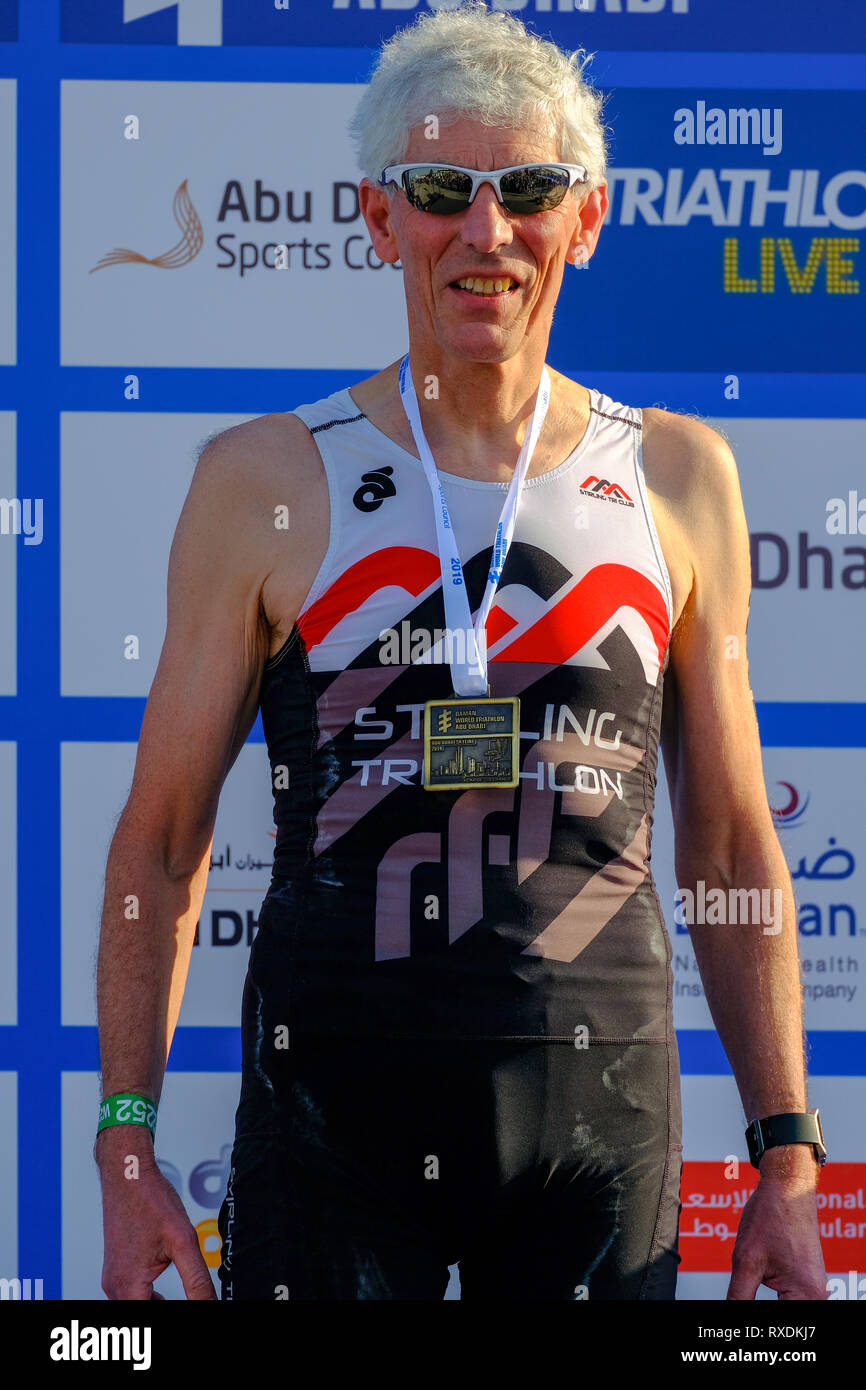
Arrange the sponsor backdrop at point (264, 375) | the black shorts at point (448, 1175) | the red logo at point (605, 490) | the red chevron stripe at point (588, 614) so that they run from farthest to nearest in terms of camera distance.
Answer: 1. the sponsor backdrop at point (264, 375)
2. the red logo at point (605, 490)
3. the red chevron stripe at point (588, 614)
4. the black shorts at point (448, 1175)

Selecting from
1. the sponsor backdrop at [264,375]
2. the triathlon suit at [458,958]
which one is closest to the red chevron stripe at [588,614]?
the triathlon suit at [458,958]

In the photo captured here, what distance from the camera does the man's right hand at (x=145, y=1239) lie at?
1610 millimetres

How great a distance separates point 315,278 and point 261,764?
3.20ft

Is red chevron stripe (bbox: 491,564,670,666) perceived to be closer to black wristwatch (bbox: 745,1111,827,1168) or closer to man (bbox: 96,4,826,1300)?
man (bbox: 96,4,826,1300)

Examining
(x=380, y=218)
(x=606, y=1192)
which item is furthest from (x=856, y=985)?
(x=380, y=218)

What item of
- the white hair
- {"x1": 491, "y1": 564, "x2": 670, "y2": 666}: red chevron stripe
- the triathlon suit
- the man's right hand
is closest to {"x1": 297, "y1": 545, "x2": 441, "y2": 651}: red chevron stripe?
the triathlon suit

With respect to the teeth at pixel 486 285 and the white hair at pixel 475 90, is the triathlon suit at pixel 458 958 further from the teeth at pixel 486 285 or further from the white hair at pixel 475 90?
the white hair at pixel 475 90

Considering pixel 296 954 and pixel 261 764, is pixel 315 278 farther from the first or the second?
pixel 296 954

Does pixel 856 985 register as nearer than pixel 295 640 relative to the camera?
No

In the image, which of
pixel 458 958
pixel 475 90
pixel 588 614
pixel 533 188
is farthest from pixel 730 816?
pixel 475 90

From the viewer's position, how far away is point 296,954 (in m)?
1.63

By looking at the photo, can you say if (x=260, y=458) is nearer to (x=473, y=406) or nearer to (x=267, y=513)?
(x=267, y=513)

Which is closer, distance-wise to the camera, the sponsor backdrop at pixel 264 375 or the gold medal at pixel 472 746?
the gold medal at pixel 472 746
